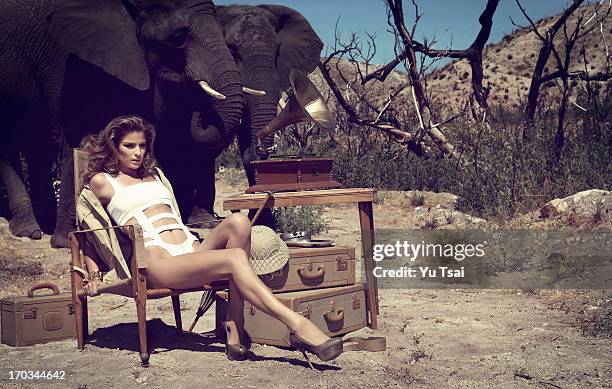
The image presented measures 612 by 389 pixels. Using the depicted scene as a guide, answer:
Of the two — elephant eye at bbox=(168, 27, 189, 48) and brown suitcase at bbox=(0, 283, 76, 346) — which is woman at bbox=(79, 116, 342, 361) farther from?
elephant eye at bbox=(168, 27, 189, 48)

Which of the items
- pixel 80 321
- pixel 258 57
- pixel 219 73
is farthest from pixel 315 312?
pixel 258 57

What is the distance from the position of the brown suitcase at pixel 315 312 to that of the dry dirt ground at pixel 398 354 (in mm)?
104

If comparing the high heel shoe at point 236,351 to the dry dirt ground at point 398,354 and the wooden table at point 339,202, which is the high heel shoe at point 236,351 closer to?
the dry dirt ground at point 398,354

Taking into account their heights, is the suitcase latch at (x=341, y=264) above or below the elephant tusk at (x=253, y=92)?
below

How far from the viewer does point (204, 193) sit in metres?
12.0

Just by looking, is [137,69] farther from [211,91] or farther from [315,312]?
[315,312]

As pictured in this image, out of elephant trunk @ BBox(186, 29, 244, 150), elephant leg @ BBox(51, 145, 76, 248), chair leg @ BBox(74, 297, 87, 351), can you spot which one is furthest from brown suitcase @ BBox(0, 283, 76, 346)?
elephant trunk @ BBox(186, 29, 244, 150)

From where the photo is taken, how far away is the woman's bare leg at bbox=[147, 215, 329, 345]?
5027 millimetres

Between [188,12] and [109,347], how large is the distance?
5552 millimetres

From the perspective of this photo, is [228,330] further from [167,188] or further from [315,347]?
[167,188]

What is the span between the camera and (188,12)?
10.4 m

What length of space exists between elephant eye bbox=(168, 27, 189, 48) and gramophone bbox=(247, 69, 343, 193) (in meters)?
3.95

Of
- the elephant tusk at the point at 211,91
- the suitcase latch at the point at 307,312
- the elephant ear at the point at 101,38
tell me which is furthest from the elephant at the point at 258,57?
the suitcase latch at the point at 307,312

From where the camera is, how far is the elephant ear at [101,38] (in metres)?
10.3
